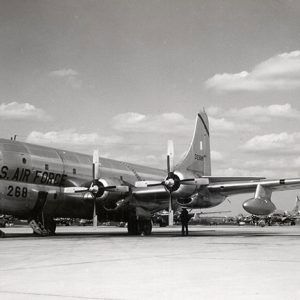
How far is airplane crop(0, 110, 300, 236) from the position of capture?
2330cm

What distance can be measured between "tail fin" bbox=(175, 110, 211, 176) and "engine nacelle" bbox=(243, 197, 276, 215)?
617 centimetres

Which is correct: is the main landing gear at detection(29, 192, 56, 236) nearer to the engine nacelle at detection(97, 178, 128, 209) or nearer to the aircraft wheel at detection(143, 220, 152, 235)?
the engine nacelle at detection(97, 178, 128, 209)

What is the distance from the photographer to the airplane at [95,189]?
23.3m

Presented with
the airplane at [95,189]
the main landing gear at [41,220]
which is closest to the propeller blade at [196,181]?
the airplane at [95,189]

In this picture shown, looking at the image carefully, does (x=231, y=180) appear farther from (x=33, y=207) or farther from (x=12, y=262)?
(x=12, y=262)

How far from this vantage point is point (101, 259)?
1152cm

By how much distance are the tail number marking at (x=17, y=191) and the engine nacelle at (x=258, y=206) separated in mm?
10479

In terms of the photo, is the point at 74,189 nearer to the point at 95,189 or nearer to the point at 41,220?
the point at 95,189

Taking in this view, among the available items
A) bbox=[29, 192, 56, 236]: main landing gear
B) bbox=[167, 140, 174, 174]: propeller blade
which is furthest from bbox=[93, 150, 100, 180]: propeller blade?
bbox=[167, 140, 174, 174]: propeller blade

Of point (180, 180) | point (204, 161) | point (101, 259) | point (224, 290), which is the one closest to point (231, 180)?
point (180, 180)

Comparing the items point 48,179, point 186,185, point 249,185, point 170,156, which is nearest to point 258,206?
point 249,185

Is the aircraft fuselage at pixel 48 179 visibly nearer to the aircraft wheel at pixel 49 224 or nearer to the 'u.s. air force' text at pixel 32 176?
the 'u.s. air force' text at pixel 32 176

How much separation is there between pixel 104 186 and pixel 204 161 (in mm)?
9759

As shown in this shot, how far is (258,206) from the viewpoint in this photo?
82.0ft
